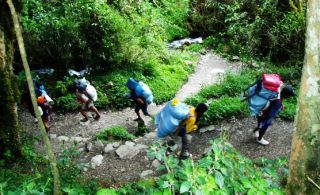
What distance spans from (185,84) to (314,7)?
8260 millimetres

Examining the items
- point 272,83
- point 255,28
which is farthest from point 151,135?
point 255,28

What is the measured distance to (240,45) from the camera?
13328mm

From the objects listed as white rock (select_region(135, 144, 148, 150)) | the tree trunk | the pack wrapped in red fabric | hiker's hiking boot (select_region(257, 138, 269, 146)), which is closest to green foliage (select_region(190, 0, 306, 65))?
hiker's hiking boot (select_region(257, 138, 269, 146))

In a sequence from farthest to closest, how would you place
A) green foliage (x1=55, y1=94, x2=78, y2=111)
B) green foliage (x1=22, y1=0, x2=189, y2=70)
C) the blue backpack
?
green foliage (x1=22, y1=0, x2=189, y2=70) → green foliage (x1=55, y1=94, x2=78, y2=111) → the blue backpack

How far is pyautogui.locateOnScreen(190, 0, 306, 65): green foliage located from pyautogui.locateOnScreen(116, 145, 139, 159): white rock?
5796 mm

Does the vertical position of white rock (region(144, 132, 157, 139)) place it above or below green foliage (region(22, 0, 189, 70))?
below

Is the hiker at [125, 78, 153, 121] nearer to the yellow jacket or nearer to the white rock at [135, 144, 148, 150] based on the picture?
the white rock at [135, 144, 148, 150]

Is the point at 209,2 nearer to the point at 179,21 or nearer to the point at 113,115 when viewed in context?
the point at 179,21

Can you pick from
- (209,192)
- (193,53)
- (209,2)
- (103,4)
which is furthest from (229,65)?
(209,192)

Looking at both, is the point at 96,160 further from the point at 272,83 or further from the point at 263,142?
the point at 272,83

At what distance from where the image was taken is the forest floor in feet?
25.6

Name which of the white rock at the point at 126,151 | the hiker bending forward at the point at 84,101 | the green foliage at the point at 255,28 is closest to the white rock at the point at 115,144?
the white rock at the point at 126,151

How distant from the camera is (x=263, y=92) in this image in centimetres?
751

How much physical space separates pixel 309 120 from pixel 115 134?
222 inches
